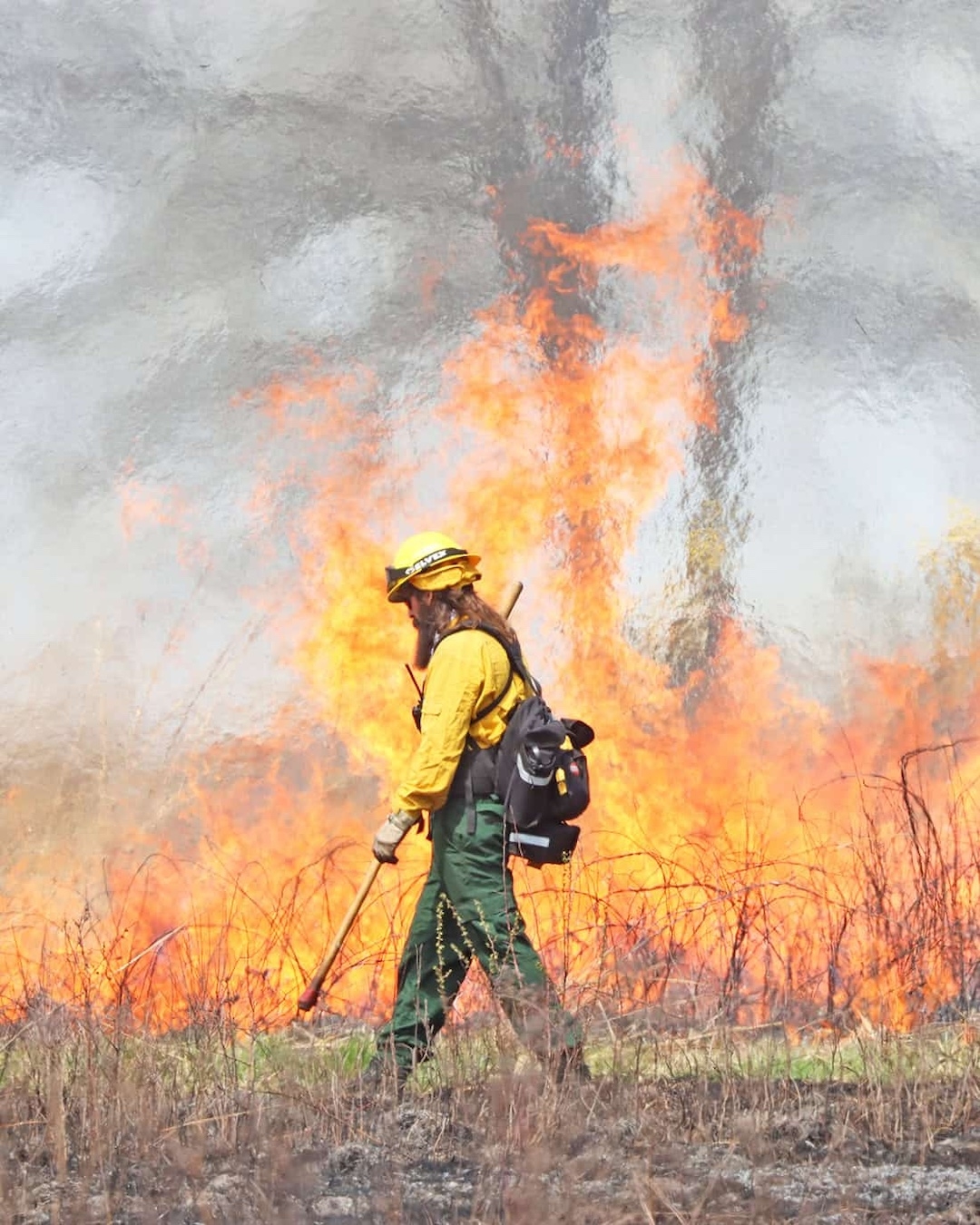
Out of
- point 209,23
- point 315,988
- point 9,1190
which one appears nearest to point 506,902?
point 315,988

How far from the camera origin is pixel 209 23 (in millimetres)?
11203

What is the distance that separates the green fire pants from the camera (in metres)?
5.11

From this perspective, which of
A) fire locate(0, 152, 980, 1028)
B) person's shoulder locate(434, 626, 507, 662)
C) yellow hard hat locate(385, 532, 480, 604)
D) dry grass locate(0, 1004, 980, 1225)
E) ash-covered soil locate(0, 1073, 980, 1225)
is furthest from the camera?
fire locate(0, 152, 980, 1028)

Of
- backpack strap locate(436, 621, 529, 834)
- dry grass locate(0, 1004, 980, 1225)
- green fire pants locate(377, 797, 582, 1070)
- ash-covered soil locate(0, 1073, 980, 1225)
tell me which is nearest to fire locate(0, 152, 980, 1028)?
green fire pants locate(377, 797, 582, 1070)

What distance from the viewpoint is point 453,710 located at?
523 cm

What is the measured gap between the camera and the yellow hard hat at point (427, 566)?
5.41 meters

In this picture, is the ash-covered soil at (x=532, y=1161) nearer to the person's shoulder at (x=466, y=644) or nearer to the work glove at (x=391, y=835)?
the work glove at (x=391, y=835)

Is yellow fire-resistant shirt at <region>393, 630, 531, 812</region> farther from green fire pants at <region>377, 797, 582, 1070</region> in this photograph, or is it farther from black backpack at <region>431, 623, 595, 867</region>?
green fire pants at <region>377, 797, 582, 1070</region>

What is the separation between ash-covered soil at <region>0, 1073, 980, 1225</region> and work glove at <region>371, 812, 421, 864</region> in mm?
829

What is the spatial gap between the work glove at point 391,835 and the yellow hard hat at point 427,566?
2.65 ft

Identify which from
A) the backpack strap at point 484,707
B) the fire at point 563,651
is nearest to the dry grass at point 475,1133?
the backpack strap at point 484,707

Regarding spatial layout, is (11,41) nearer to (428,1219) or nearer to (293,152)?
(293,152)

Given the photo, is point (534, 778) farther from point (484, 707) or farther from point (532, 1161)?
point (532, 1161)

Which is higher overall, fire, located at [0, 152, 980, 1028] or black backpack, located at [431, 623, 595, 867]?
fire, located at [0, 152, 980, 1028]
